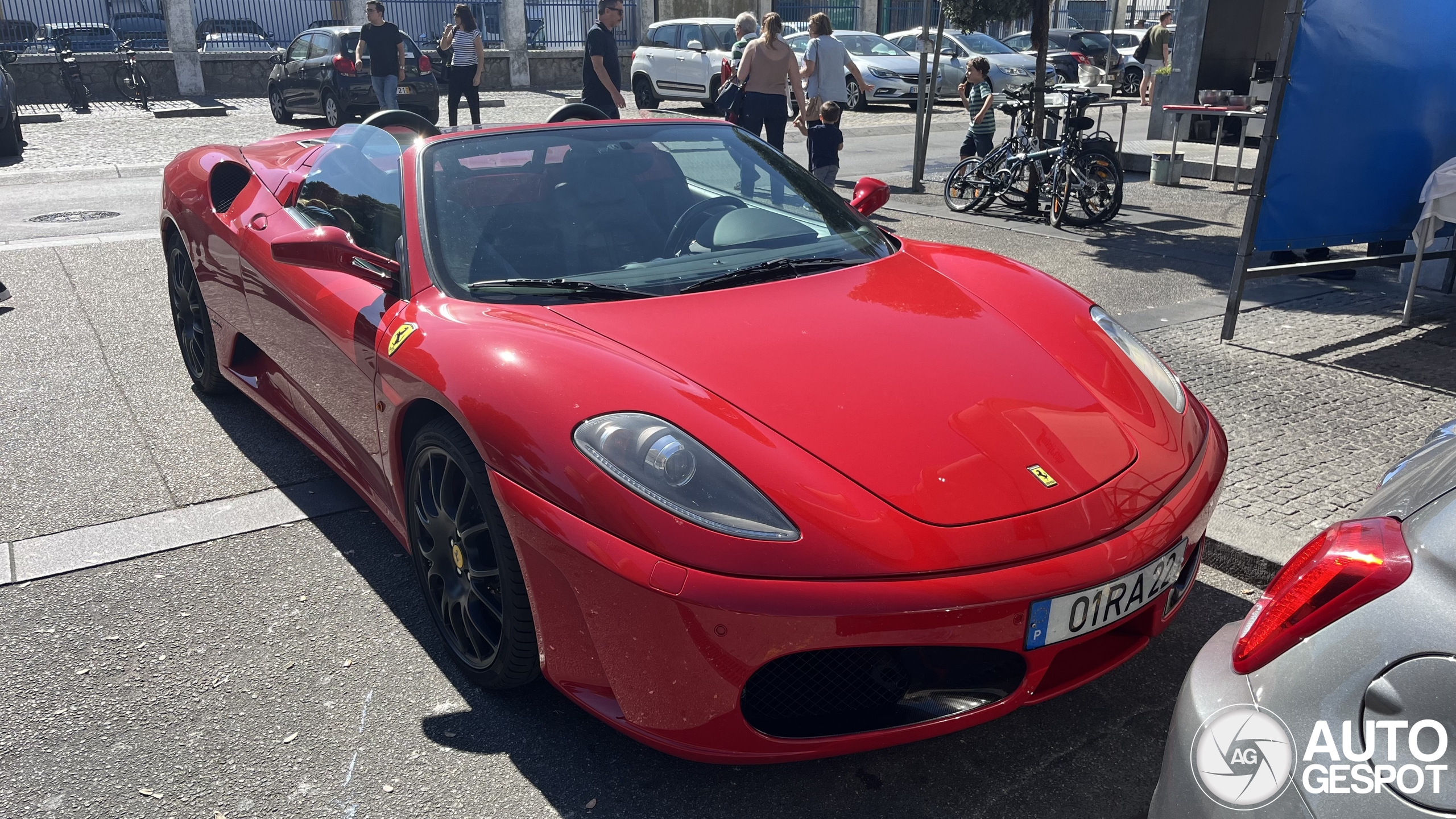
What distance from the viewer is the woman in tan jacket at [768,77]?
10.0m

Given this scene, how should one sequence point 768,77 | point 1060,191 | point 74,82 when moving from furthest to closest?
point 74,82 → point 768,77 → point 1060,191

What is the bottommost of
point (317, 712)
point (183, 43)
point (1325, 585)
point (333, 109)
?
point (317, 712)

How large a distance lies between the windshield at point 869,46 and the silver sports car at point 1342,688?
68.6 ft

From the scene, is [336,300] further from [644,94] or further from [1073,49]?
[1073,49]

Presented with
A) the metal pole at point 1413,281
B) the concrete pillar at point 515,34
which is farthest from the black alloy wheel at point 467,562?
the concrete pillar at point 515,34

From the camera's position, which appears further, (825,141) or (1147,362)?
(825,141)

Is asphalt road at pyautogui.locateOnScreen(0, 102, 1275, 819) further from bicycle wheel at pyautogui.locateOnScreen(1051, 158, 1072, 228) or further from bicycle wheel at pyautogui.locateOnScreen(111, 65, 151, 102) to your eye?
bicycle wheel at pyautogui.locateOnScreen(111, 65, 151, 102)

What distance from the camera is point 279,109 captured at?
19.0 meters

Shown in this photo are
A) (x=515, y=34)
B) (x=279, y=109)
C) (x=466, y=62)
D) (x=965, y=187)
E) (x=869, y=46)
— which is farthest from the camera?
(x=515, y=34)

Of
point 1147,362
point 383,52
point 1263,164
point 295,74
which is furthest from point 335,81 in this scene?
point 1147,362

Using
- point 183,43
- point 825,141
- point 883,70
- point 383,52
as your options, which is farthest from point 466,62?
point 183,43

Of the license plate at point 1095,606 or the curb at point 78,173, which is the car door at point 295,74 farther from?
the license plate at point 1095,606

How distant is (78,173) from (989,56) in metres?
16.3

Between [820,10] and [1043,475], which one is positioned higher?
[820,10]
